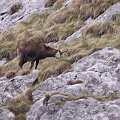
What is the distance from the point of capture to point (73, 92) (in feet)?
44.4

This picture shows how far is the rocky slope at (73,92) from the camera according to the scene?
12.6 meters

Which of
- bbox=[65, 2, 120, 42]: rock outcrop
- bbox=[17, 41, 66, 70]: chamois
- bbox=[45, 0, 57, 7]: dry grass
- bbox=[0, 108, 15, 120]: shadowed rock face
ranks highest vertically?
bbox=[0, 108, 15, 120]: shadowed rock face

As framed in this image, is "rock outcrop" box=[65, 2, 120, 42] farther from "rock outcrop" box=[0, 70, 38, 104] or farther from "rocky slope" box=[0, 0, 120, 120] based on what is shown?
"rock outcrop" box=[0, 70, 38, 104]

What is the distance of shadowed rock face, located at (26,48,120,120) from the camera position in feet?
41.0

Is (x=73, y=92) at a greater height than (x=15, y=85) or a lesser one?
greater

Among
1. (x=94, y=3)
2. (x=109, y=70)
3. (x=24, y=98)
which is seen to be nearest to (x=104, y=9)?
(x=94, y=3)

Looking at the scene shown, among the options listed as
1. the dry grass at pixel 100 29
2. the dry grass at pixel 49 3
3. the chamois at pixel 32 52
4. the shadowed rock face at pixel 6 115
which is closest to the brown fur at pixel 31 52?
the chamois at pixel 32 52

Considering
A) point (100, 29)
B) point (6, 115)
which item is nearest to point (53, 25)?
point (100, 29)

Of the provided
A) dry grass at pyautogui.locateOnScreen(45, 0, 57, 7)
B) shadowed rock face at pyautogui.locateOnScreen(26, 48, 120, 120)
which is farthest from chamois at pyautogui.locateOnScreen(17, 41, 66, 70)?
dry grass at pyautogui.locateOnScreen(45, 0, 57, 7)

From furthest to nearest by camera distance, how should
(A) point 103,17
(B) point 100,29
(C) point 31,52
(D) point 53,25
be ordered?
(D) point 53,25 → (A) point 103,17 → (B) point 100,29 → (C) point 31,52

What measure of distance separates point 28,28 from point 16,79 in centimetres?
585

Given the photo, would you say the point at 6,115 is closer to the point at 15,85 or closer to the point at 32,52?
the point at 15,85

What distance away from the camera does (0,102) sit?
14.4m

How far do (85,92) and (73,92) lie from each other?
33 centimetres
